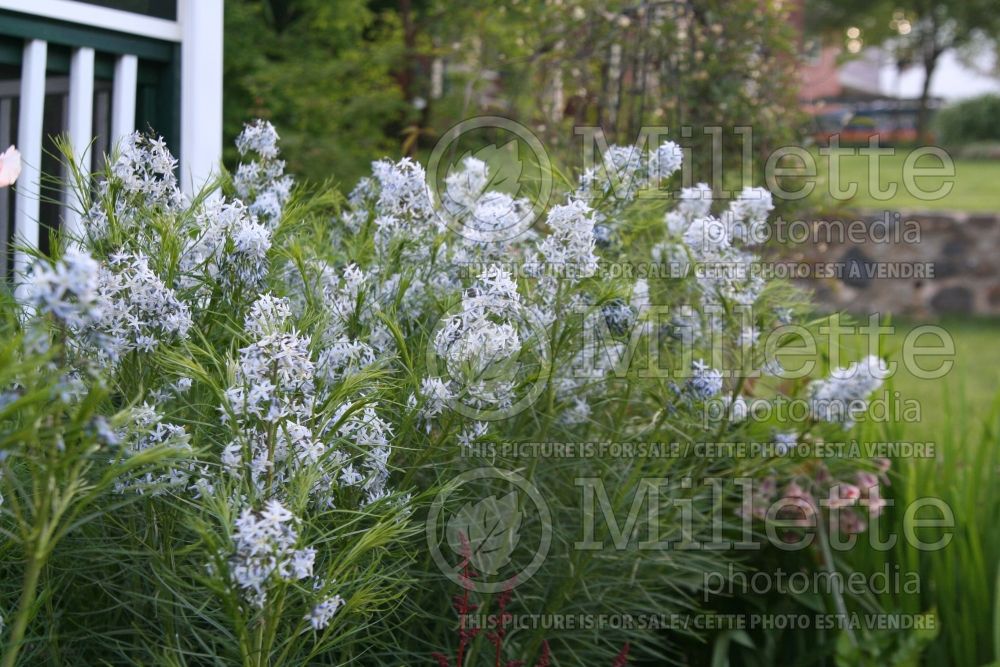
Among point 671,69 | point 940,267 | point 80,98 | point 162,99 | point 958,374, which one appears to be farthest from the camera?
point 940,267

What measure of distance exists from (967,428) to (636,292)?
168 centimetres

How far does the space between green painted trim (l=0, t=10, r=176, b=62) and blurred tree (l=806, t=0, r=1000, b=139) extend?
68.1 feet

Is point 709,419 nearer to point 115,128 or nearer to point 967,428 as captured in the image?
point 967,428

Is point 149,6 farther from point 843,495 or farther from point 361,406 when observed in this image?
point 843,495

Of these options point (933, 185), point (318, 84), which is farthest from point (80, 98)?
point (933, 185)

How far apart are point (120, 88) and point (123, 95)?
38mm

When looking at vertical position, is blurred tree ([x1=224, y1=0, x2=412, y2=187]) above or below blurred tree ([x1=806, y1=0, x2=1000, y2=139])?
below

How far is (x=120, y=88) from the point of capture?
10.1 ft

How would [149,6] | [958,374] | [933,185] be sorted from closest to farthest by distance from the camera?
[149,6] → [958,374] → [933,185]

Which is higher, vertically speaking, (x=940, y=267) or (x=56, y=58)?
(x=940, y=267)

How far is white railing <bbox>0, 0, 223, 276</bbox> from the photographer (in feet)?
9.24

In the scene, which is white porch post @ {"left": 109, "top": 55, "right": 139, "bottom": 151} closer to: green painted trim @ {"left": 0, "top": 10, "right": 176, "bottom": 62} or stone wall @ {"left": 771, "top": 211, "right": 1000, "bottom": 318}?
green painted trim @ {"left": 0, "top": 10, "right": 176, "bottom": 62}

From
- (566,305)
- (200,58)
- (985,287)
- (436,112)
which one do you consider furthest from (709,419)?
(985,287)

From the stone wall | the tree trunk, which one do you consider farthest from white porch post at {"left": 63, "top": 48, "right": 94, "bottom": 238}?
the tree trunk
